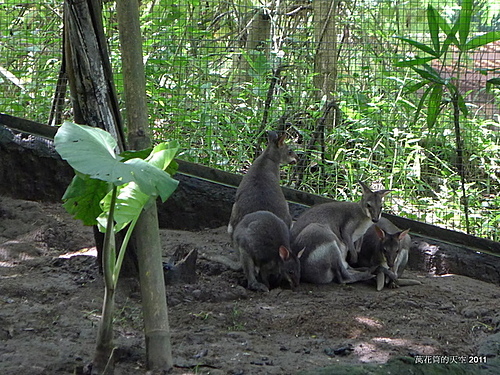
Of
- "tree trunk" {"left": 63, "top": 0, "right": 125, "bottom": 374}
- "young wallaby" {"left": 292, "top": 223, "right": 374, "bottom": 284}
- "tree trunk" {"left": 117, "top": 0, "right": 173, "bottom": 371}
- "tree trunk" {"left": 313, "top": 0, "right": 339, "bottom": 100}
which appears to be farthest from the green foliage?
"tree trunk" {"left": 313, "top": 0, "right": 339, "bottom": 100}

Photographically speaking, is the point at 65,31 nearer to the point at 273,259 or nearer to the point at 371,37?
the point at 273,259

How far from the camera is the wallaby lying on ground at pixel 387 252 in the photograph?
6.27 meters

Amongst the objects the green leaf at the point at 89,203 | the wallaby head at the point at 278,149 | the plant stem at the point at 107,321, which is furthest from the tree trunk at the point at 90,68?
the wallaby head at the point at 278,149

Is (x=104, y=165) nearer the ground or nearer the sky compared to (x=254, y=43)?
nearer the ground

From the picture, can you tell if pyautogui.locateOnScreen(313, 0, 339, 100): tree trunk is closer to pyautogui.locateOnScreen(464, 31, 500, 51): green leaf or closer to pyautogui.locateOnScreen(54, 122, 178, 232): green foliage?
pyautogui.locateOnScreen(464, 31, 500, 51): green leaf

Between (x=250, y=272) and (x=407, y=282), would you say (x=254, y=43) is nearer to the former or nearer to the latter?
(x=250, y=272)

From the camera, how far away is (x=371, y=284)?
21.0ft

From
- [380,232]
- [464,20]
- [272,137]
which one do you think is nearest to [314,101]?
[272,137]

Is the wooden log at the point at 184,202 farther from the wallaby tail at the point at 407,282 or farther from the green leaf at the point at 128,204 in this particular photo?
the green leaf at the point at 128,204

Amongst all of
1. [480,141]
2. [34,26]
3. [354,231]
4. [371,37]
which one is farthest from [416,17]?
[34,26]

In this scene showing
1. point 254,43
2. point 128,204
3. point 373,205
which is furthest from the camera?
point 254,43

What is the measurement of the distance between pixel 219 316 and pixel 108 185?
1.73 m

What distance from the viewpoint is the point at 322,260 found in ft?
20.6

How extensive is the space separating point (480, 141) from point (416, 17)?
1.90 metres
